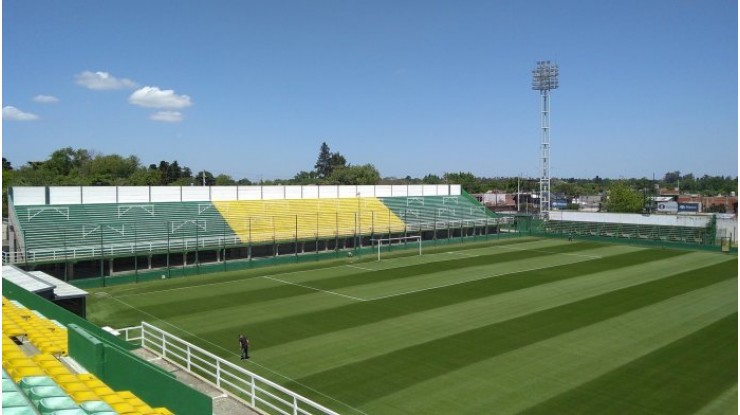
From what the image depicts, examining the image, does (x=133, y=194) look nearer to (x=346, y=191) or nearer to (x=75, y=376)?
(x=346, y=191)

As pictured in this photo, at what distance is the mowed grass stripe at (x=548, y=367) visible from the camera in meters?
17.7

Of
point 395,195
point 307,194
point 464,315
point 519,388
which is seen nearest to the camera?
point 519,388

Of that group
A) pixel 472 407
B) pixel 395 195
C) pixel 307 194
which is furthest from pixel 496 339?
pixel 395 195

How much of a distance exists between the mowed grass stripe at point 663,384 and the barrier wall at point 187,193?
43.9 metres

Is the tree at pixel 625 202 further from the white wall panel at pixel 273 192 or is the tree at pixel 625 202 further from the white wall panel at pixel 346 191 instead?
the white wall panel at pixel 273 192

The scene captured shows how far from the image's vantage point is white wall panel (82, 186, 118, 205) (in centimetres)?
5009

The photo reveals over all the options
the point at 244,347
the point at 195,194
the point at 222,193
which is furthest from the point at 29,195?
the point at 244,347

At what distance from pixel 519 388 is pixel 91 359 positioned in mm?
12446

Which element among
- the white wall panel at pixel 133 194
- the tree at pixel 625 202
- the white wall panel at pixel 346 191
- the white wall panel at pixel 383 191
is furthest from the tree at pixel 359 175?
the white wall panel at pixel 133 194

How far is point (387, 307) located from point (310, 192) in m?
36.2

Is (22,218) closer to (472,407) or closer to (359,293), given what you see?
(359,293)

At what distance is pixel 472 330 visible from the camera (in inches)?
1024

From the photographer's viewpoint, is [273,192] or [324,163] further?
[324,163]

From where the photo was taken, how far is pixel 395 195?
7362 cm
